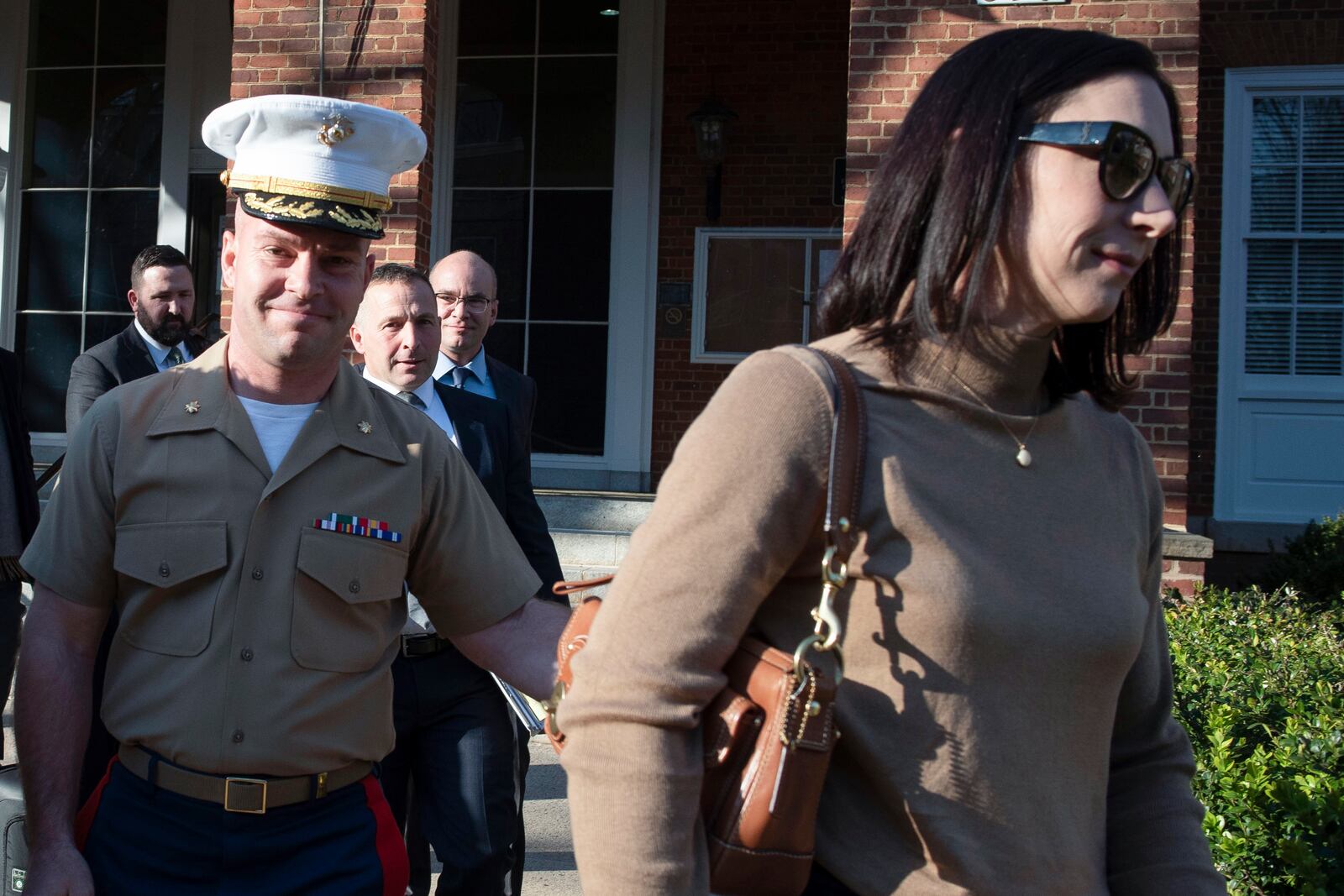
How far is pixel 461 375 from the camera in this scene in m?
4.94

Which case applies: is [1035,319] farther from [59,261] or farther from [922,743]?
[59,261]

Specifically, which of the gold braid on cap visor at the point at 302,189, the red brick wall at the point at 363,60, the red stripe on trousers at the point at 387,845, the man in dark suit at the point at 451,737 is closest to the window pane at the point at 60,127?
the red brick wall at the point at 363,60

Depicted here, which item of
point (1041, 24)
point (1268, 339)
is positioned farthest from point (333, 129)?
point (1268, 339)

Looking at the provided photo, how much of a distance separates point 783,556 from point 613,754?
0.89 feet

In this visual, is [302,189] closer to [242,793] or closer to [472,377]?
[242,793]

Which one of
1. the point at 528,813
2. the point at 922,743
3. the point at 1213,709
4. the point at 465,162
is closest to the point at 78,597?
the point at 922,743

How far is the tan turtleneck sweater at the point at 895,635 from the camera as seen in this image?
1343 mm

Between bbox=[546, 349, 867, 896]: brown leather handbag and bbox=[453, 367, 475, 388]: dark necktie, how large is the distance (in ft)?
12.0

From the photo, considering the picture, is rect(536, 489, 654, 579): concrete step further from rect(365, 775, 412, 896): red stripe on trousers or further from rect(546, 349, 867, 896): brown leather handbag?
rect(546, 349, 867, 896): brown leather handbag

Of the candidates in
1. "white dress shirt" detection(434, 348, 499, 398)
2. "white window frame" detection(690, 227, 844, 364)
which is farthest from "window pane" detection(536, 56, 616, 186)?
"white dress shirt" detection(434, 348, 499, 398)

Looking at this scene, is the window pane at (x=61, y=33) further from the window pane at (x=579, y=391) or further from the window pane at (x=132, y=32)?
the window pane at (x=579, y=391)

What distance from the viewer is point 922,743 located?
1407mm

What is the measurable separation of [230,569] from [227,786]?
0.37m

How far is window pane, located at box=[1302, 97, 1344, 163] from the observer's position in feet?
30.3
